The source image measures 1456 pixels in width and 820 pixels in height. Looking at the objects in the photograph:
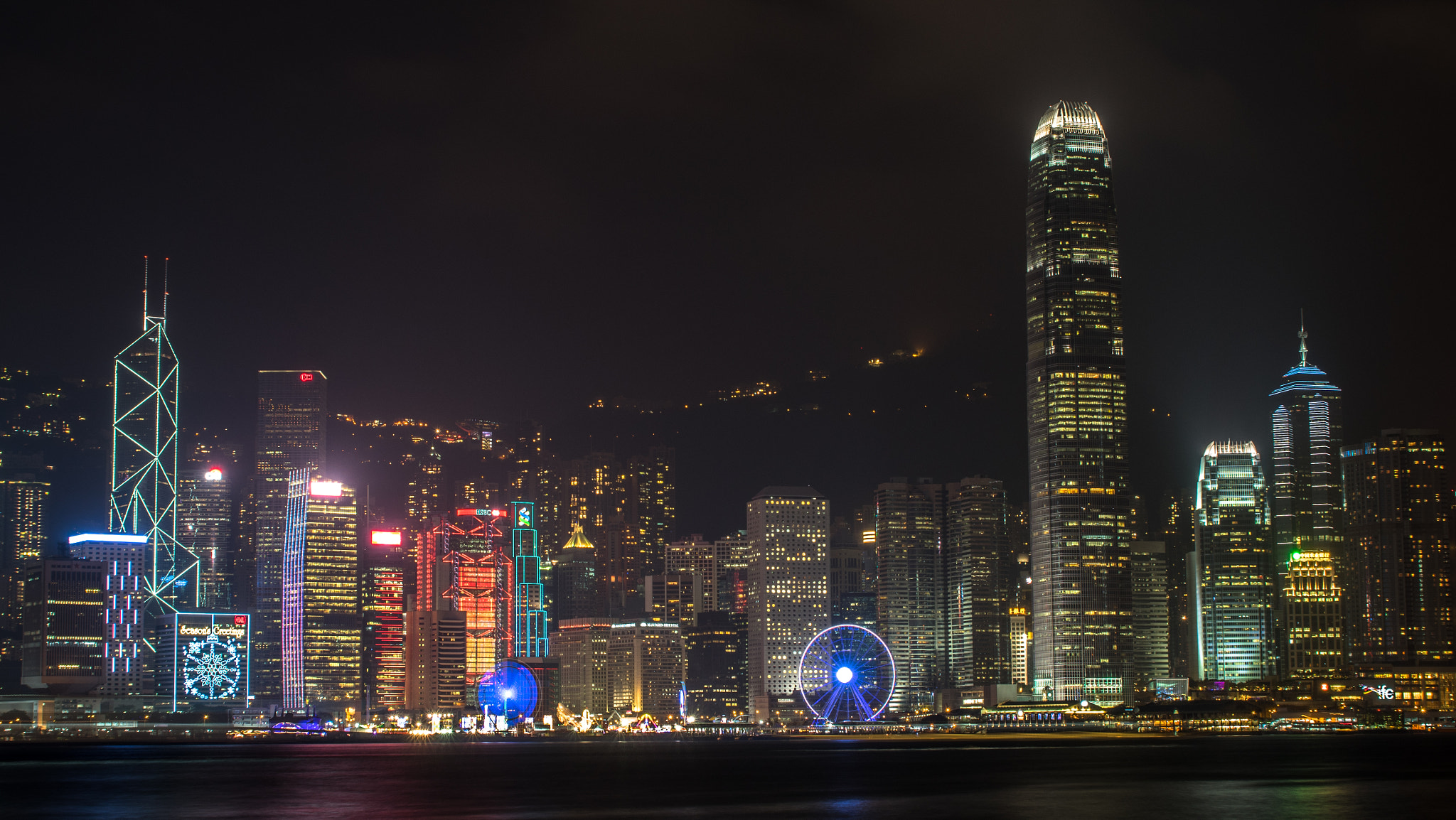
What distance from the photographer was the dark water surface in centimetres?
9519

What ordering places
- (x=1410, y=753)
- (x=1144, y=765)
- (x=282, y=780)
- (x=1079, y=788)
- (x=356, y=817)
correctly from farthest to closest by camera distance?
(x=1410, y=753), (x=1144, y=765), (x=282, y=780), (x=1079, y=788), (x=356, y=817)

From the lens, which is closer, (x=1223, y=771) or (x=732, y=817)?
(x=732, y=817)

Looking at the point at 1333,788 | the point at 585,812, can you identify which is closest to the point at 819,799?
Result: the point at 585,812

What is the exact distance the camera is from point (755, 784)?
11981cm

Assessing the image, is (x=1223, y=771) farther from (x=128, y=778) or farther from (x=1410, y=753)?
(x=128, y=778)

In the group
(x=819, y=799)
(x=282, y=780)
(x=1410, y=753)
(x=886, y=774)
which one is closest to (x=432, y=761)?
(x=282, y=780)

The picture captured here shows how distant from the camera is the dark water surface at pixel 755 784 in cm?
9519

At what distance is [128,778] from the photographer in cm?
13650

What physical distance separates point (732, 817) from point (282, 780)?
54.1m

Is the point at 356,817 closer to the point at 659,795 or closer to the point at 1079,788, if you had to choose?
the point at 659,795

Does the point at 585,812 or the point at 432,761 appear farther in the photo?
the point at 432,761

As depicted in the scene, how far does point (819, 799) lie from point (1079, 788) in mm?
19967

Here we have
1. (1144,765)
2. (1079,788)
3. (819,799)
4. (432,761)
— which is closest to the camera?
(819,799)

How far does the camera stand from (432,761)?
157 meters
